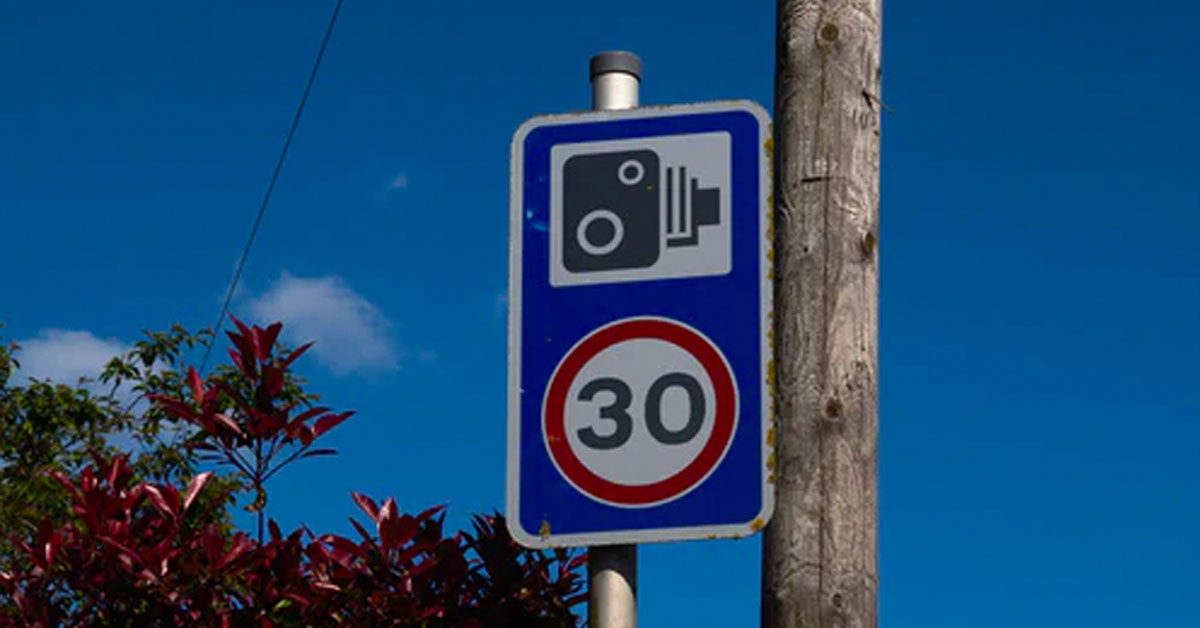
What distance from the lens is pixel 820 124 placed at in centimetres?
448

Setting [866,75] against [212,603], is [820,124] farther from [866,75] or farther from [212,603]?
[212,603]

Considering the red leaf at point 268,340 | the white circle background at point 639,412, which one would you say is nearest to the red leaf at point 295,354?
the red leaf at point 268,340

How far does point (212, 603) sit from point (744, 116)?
245 cm

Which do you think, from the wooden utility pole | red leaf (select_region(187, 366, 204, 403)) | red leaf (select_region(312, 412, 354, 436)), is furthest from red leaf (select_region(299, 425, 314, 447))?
the wooden utility pole

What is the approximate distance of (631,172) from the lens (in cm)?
387

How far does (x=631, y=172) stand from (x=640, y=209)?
0.29ft

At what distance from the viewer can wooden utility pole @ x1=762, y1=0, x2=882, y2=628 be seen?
4188 mm

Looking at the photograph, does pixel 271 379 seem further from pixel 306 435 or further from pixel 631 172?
pixel 631 172

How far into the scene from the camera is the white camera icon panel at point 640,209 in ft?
12.4

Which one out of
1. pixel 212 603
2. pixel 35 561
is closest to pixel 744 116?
pixel 212 603

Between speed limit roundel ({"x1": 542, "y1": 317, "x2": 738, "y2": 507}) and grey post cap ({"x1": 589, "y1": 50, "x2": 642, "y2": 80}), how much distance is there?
59 centimetres

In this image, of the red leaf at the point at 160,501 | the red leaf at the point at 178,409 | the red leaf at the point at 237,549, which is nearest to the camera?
the red leaf at the point at 237,549

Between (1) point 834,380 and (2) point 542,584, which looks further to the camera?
(2) point 542,584

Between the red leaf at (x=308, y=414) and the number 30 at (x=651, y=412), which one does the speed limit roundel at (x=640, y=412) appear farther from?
the red leaf at (x=308, y=414)
